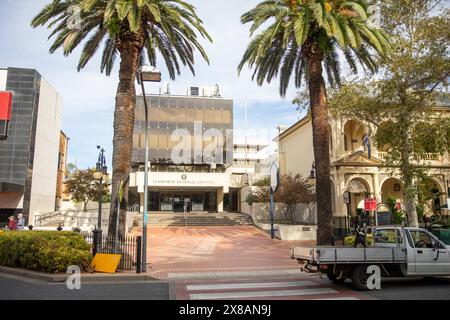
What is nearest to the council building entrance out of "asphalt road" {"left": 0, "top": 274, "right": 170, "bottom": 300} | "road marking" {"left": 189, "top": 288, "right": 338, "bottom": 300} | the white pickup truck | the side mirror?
"asphalt road" {"left": 0, "top": 274, "right": 170, "bottom": 300}

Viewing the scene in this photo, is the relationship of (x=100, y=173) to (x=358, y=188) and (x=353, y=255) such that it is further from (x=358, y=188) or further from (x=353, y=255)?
(x=358, y=188)

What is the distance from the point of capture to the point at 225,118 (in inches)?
1761

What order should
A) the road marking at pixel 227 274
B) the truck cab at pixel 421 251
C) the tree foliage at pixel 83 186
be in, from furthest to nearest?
1. the tree foliage at pixel 83 186
2. the road marking at pixel 227 274
3. the truck cab at pixel 421 251

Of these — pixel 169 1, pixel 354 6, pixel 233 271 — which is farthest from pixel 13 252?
pixel 354 6

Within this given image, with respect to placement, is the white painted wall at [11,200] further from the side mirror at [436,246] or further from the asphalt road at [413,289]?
the side mirror at [436,246]

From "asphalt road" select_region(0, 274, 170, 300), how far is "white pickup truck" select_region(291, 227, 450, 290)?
13.8ft

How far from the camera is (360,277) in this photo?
9.98 m

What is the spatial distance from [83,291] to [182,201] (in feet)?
120

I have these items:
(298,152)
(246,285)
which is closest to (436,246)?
(246,285)

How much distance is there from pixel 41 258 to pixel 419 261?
11906mm

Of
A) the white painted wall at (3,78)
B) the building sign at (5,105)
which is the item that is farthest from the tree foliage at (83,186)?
the white painted wall at (3,78)

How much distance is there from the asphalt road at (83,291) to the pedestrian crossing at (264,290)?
694 mm

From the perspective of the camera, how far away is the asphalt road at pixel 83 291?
9.25 metres
